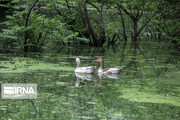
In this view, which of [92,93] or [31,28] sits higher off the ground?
[31,28]

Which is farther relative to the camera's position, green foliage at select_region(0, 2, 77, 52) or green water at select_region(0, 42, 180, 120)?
green foliage at select_region(0, 2, 77, 52)

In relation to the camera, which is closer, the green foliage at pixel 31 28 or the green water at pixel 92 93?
the green water at pixel 92 93

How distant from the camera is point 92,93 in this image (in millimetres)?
7504

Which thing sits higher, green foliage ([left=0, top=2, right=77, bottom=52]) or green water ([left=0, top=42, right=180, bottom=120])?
green foliage ([left=0, top=2, right=77, bottom=52])

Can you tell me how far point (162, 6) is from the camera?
737 inches

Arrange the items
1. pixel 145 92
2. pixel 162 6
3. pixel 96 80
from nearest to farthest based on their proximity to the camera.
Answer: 1. pixel 145 92
2. pixel 96 80
3. pixel 162 6

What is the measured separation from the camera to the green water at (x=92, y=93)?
5.96m

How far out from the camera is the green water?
19.6 feet

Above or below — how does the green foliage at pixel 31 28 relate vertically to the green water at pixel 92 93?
above

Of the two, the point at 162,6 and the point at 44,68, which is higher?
the point at 162,6

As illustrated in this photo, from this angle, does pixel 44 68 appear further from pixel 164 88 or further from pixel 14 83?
pixel 164 88

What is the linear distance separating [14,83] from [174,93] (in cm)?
333

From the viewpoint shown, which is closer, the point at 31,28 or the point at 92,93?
the point at 92,93

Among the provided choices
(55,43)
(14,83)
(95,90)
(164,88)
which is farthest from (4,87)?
(55,43)
